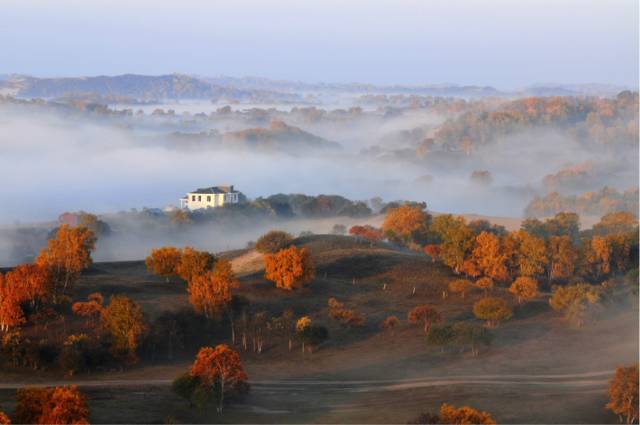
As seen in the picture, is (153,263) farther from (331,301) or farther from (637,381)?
(637,381)

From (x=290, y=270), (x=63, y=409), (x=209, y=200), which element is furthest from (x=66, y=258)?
(x=209, y=200)

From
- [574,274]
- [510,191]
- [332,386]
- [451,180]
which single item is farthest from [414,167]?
[332,386]

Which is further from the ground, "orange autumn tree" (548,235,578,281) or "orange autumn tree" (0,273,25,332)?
"orange autumn tree" (0,273,25,332)

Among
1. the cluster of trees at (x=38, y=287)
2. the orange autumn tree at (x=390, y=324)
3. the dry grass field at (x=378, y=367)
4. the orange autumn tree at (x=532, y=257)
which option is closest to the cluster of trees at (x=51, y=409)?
the dry grass field at (x=378, y=367)

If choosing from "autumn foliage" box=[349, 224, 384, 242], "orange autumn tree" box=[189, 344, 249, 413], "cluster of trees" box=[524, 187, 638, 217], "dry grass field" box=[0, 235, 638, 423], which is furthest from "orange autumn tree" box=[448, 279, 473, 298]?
"cluster of trees" box=[524, 187, 638, 217]

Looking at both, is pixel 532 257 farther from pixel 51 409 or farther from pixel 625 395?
pixel 51 409

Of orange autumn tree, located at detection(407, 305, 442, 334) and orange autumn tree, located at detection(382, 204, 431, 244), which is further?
orange autumn tree, located at detection(382, 204, 431, 244)

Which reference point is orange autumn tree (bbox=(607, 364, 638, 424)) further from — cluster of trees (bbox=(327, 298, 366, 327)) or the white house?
the white house
